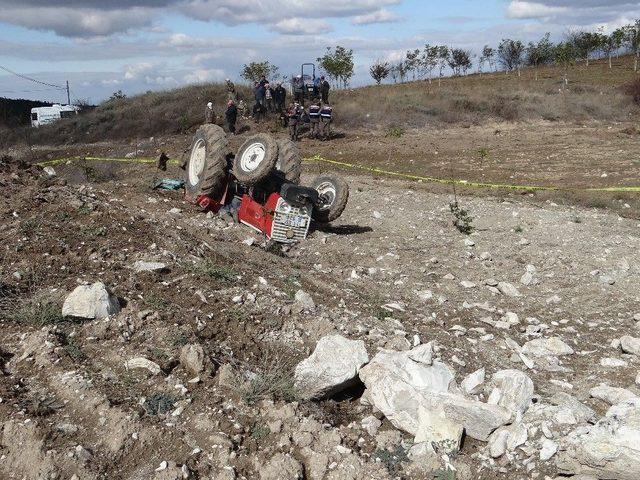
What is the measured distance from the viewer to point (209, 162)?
9.93 meters

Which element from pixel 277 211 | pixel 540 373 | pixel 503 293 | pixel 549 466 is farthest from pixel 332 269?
pixel 549 466

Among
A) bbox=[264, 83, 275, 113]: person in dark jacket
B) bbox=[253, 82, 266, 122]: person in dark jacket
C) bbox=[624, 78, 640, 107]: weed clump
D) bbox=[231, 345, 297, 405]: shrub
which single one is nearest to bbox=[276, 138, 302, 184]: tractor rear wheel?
bbox=[231, 345, 297, 405]: shrub

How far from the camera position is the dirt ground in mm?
4250

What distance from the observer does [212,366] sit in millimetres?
5027

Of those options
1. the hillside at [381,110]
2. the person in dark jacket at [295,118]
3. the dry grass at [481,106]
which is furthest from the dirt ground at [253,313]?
the dry grass at [481,106]

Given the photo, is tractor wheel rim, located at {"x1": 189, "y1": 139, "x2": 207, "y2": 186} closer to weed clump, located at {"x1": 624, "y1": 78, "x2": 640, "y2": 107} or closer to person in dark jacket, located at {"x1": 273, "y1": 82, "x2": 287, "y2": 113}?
person in dark jacket, located at {"x1": 273, "y1": 82, "x2": 287, "y2": 113}

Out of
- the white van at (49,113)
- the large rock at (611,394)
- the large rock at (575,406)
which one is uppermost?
the white van at (49,113)

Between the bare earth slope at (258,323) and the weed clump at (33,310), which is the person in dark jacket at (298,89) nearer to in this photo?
→ the bare earth slope at (258,323)

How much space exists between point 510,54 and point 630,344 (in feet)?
185

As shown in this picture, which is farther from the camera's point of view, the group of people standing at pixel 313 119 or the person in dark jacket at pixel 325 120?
the person in dark jacket at pixel 325 120

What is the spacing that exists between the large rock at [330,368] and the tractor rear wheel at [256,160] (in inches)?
174

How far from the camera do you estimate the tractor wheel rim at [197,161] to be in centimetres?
1059

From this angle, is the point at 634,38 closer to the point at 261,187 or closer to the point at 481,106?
the point at 481,106

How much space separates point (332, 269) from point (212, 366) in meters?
3.77
